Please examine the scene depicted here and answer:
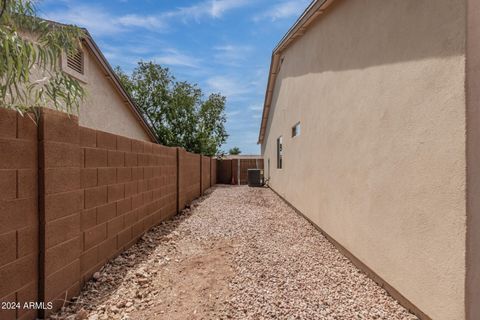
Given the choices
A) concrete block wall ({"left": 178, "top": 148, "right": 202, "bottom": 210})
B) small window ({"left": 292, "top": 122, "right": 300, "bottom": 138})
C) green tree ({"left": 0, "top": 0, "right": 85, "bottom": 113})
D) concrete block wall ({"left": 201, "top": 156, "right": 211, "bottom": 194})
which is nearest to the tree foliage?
concrete block wall ({"left": 201, "top": 156, "right": 211, "bottom": 194})

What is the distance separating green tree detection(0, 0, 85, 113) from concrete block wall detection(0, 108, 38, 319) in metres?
0.23

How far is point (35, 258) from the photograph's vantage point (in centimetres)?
234

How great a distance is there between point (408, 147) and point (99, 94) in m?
8.52

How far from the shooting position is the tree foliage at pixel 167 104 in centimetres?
2378

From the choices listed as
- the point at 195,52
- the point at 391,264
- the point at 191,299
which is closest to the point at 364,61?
the point at 391,264

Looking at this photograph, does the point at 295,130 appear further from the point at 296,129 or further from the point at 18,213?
the point at 18,213

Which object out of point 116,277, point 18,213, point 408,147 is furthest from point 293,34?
point 18,213

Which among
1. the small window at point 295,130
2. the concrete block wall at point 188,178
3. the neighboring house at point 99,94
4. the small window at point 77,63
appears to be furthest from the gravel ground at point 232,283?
the small window at point 77,63

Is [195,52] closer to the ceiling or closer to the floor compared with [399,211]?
closer to the ceiling

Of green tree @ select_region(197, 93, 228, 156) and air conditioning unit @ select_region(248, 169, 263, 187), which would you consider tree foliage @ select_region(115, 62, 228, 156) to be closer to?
green tree @ select_region(197, 93, 228, 156)

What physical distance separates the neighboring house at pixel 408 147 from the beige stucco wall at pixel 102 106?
5.83 m

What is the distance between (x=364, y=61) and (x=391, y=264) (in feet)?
8.69

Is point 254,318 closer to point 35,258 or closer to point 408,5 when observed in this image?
point 35,258

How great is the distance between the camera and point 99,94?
860 centimetres
